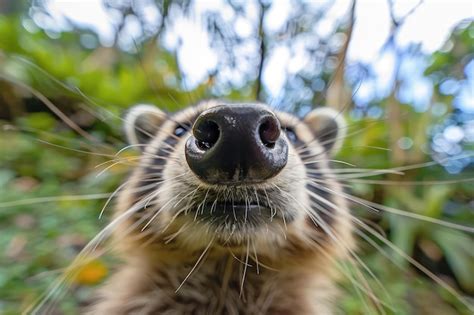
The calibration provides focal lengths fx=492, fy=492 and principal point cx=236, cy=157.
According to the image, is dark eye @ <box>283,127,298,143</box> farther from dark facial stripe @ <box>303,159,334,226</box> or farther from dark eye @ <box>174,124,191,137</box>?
dark eye @ <box>174,124,191,137</box>

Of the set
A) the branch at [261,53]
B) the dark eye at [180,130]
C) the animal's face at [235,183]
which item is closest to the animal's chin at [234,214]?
the animal's face at [235,183]

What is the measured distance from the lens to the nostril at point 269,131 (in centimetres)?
137

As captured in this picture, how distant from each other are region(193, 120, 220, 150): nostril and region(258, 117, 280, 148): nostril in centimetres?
13

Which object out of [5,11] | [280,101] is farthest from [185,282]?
[5,11]

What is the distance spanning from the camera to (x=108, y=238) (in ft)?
7.79

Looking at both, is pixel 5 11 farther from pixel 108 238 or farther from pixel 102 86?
pixel 108 238

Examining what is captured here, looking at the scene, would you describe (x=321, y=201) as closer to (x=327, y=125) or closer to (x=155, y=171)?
(x=155, y=171)

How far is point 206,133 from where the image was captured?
1.39 meters

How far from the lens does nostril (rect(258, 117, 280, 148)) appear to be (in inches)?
54.1

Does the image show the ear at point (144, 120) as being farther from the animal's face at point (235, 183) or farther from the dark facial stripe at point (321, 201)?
the dark facial stripe at point (321, 201)

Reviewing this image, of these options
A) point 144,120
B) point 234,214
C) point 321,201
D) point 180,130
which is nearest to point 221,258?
point 234,214

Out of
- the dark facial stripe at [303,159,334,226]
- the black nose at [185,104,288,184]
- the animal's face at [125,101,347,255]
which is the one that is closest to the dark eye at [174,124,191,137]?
the animal's face at [125,101,347,255]

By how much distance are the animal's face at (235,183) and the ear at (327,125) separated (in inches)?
12.7

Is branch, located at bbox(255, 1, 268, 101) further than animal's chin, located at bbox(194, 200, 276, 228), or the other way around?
branch, located at bbox(255, 1, 268, 101)
